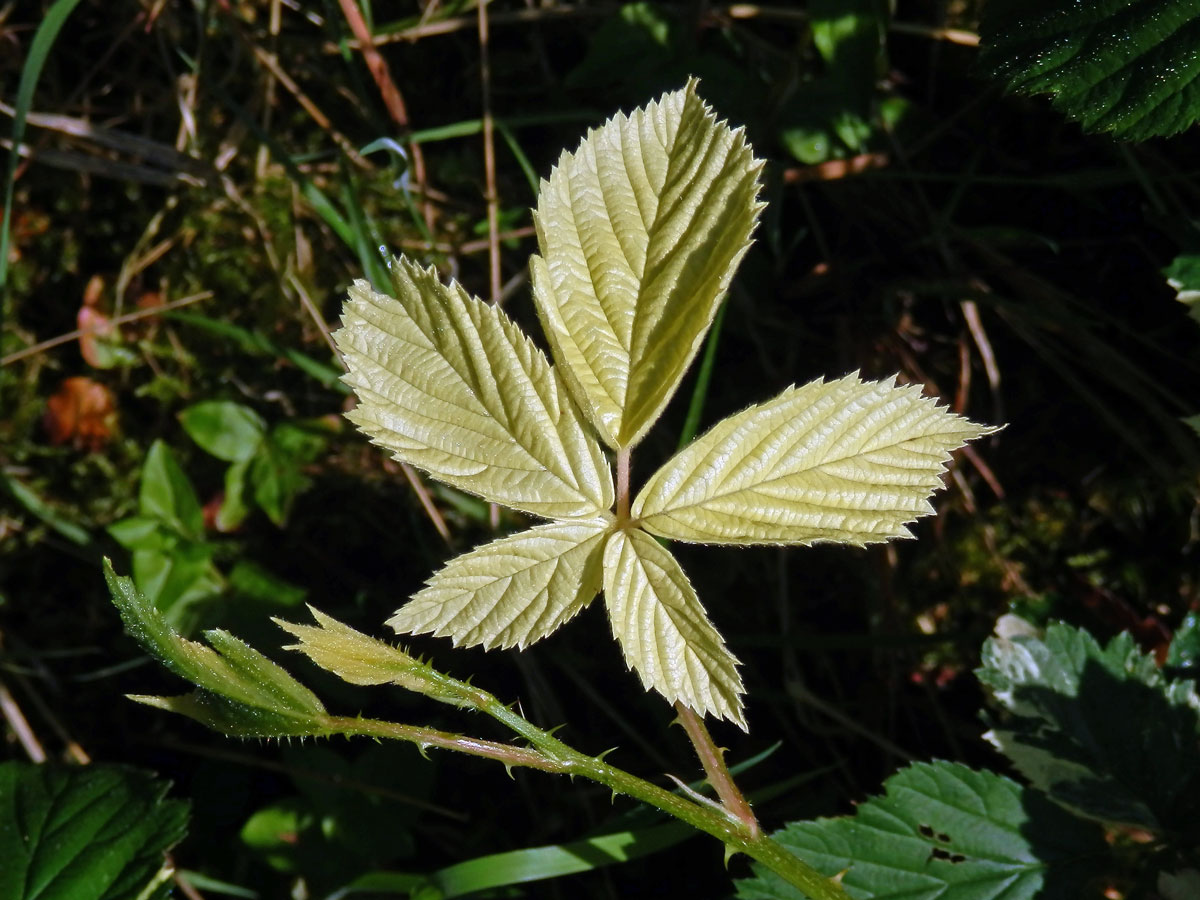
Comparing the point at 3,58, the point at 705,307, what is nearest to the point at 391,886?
the point at 705,307

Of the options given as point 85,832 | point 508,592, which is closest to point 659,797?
point 508,592

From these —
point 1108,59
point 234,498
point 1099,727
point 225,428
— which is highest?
point 1108,59

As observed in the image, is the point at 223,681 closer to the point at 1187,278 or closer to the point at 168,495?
the point at 168,495

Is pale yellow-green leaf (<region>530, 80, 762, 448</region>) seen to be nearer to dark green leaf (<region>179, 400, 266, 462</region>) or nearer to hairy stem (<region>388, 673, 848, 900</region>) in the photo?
hairy stem (<region>388, 673, 848, 900</region>)

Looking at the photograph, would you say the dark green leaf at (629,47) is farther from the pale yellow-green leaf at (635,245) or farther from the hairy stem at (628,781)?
the hairy stem at (628,781)

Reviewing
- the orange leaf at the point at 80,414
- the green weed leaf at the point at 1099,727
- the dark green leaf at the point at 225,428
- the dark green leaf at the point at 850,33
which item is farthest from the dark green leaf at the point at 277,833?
the dark green leaf at the point at 850,33
